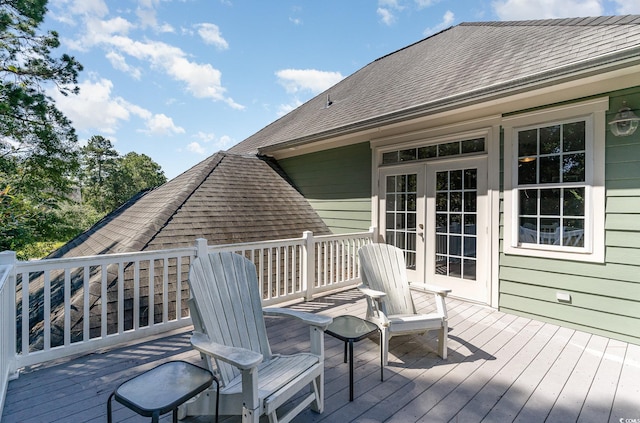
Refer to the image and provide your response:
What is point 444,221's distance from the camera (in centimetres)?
475

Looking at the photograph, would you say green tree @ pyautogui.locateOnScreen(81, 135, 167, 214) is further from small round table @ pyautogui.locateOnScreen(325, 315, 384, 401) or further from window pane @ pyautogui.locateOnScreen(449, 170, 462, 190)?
small round table @ pyautogui.locateOnScreen(325, 315, 384, 401)

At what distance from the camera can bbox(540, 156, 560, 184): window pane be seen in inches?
144

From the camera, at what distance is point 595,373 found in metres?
2.59

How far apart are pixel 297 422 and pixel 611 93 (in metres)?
4.30

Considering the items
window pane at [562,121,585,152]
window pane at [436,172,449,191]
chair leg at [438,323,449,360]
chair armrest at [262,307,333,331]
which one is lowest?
chair leg at [438,323,449,360]

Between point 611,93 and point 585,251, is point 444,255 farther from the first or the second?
point 611,93

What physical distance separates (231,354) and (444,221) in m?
4.02

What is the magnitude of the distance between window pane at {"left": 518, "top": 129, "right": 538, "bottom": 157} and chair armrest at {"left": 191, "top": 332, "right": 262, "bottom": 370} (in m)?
4.02

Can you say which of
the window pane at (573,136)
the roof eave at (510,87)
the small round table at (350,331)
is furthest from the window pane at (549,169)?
the small round table at (350,331)

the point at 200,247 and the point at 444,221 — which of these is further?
the point at 444,221

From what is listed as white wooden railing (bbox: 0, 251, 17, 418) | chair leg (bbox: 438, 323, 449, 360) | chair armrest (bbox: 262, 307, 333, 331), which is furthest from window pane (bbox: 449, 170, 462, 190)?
white wooden railing (bbox: 0, 251, 17, 418)

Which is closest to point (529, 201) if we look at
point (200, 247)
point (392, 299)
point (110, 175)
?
point (392, 299)

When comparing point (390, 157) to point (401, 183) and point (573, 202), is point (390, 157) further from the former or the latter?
point (573, 202)

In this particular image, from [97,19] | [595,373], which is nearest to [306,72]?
[97,19]
